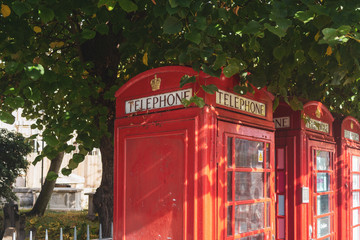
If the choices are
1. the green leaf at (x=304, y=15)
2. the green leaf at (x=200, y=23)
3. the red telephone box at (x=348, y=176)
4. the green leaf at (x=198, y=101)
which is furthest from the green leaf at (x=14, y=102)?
the red telephone box at (x=348, y=176)

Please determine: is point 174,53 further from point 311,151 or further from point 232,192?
point 311,151

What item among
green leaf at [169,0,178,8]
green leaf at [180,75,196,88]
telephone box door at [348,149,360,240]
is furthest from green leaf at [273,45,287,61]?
telephone box door at [348,149,360,240]

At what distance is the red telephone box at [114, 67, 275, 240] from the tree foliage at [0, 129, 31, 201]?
8974 millimetres

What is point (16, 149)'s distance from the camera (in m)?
12.3

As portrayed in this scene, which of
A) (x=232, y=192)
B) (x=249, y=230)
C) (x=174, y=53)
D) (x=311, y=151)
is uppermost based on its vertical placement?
(x=174, y=53)

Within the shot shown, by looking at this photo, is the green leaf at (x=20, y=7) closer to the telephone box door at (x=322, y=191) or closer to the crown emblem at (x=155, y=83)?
the crown emblem at (x=155, y=83)

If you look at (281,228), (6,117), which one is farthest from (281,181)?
(6,117)

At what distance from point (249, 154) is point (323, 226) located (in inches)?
89.6

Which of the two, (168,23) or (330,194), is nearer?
(168,23)

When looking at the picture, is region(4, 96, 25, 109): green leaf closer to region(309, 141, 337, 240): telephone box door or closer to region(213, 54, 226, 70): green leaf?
region(213, 54, 226, 70): green leaf

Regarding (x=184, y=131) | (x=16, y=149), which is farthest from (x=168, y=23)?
(x=16, y=149)

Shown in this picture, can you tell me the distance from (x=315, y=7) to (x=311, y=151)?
2548 mm

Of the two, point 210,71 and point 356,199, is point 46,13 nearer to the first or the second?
point 210,71

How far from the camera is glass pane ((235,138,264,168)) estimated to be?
146 inches
